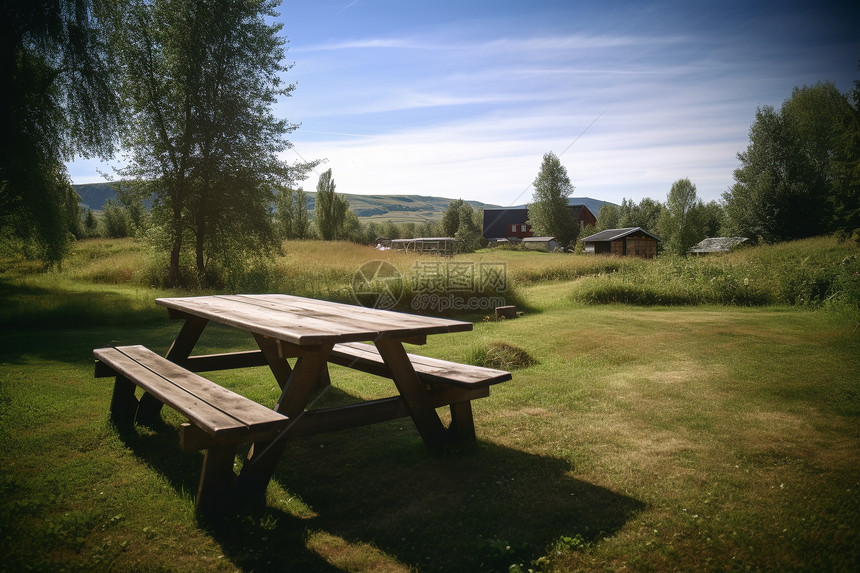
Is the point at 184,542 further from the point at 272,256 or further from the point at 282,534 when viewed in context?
the point at 272,256

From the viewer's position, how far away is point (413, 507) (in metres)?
2.95

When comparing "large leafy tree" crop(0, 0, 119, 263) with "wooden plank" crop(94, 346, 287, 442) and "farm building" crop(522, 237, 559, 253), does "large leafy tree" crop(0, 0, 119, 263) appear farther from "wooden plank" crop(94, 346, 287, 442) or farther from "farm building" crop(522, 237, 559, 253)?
"farm building" crop(522, 237, 559, 253)

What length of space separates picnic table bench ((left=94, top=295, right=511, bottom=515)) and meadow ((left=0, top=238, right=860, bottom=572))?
0.27 m

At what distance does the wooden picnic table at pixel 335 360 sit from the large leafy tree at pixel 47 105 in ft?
27.7

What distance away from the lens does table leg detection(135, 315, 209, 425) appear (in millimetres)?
4320

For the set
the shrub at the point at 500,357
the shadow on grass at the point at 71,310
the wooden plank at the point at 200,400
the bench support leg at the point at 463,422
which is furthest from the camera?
the shadow on grass at the point at 71,310

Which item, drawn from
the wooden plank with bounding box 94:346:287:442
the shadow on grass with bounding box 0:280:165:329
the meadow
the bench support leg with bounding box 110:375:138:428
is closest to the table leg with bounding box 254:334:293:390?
the wooden plank with bounding box 94:346:287:442

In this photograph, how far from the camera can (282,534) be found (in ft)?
8.73

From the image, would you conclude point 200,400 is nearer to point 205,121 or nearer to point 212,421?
point 212,421

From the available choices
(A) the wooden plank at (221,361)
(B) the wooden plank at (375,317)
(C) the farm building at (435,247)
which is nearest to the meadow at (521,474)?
(A) the wooden plank at (221,361)

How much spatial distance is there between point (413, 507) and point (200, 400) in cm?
147

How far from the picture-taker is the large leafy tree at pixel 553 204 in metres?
52.6

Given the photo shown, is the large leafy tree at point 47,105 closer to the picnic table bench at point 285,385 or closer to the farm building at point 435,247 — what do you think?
the picnic table bench at point 285,385

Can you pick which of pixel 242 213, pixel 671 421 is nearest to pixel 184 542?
pixel 671 421
